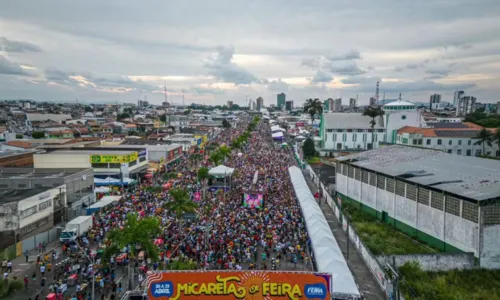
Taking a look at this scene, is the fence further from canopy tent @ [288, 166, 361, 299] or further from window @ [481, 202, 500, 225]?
window @ [481, 202, 500, 225]

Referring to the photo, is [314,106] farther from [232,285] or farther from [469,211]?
[232,285]

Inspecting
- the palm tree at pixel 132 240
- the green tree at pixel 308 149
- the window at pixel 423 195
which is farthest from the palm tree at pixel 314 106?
the palm tree at pixel 132 240

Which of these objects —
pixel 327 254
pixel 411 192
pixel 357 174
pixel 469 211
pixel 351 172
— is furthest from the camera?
pixel 351 172

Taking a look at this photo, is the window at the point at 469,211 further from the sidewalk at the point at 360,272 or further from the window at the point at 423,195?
the sidewalk at the point at 360,272

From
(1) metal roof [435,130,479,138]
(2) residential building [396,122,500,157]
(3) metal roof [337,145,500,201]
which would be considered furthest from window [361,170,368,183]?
(1) metal roof [435,130,479,138]

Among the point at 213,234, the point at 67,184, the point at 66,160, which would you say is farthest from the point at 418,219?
the point at 66,160
